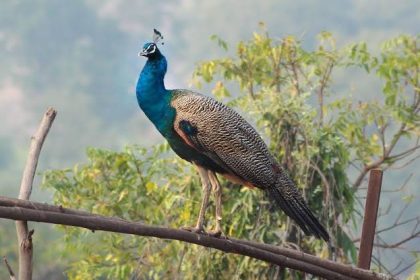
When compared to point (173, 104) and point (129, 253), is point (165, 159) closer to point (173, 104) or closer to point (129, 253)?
point (129, 253)

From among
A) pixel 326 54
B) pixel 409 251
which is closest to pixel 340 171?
pixel 409 251

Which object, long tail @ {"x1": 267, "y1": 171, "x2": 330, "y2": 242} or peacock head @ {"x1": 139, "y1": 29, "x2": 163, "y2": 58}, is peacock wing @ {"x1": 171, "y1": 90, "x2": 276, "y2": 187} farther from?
peacock head @ {"x1": 139, "y1": 29, "x2": 163, "y2": 58}

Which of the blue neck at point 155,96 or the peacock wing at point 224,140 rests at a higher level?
the blue neck at point 155,96

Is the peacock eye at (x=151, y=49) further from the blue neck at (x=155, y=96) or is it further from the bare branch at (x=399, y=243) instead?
the bare branch at (x=399, y=243)

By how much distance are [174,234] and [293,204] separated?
2.59ft

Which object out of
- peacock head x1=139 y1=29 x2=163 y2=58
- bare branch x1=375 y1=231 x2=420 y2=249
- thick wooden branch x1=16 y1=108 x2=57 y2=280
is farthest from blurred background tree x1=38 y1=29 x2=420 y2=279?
thick wooden branch x1=16 y1=108 x2=57 y2=280

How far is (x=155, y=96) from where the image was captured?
3.33m

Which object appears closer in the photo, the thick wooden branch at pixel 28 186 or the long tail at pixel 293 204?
the thick wooden branch at pixel 28 186

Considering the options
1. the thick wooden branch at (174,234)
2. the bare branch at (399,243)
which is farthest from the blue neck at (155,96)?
the bare branch at (399,243)

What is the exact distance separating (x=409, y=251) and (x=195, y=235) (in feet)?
9.15

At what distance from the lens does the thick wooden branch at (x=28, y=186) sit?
2.26 metres

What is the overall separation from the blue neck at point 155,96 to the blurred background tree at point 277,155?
5.89 feet

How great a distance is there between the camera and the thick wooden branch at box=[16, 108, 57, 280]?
2260 millimetres

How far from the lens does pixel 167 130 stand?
3309 millimetres
